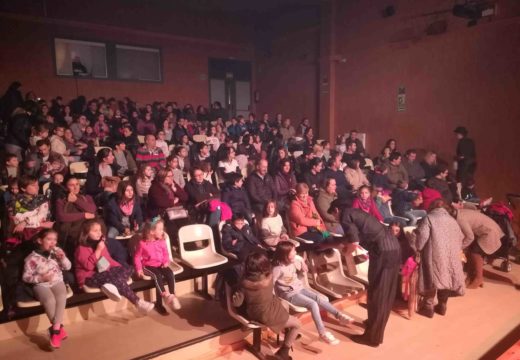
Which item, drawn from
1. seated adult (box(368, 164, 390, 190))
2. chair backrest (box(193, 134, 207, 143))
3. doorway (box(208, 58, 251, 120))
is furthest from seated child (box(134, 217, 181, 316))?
doorway (box(208, 58, 251, 120))

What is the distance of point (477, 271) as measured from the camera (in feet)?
15.3

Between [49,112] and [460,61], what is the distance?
8668 mm

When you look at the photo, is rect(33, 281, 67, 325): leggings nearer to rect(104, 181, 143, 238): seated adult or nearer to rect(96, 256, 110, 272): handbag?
rect(96, 256, 110, 272): handbag

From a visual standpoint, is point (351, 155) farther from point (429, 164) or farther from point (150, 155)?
point (150, 155)

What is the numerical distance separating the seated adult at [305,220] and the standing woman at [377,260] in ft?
4.03

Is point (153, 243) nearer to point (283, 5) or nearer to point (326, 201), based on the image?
point (326, 201)

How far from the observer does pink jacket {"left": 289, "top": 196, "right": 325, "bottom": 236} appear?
4.80 m

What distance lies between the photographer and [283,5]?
34.3ft

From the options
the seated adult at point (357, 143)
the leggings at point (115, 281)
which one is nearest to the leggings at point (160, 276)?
the leggings at point (115, 281)

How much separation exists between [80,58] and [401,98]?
802 cm

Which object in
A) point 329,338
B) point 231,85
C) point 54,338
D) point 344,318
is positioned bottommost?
point 329,338

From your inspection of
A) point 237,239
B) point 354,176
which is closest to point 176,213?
point 237,239

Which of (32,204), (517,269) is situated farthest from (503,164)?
(32,204)

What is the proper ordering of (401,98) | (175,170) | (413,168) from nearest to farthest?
1. (175,170)
2. (413,168)
3. (401,98)
